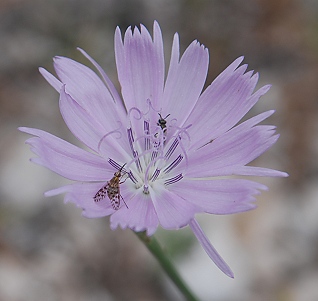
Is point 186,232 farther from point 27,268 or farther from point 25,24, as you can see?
point 25,24

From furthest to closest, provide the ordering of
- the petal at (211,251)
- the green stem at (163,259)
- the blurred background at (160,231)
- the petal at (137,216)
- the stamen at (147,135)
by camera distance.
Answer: the blurred background at (160,231), the stamen at (147,135), the green stem at (163,259), the petal at (211,251), the petal at (137,216)

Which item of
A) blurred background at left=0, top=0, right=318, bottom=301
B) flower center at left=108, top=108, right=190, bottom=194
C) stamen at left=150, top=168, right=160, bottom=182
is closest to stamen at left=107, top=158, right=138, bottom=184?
flower center at left=108, top=108, right=190, bottom=194

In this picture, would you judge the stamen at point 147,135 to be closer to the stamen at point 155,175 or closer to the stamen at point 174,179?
the stamen at point 155,175

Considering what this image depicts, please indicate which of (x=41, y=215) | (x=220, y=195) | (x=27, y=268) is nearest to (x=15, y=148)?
(x=41, y=215)

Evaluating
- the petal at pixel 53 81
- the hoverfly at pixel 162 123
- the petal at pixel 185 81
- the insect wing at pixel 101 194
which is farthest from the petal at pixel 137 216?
the petal at pixel 53 81

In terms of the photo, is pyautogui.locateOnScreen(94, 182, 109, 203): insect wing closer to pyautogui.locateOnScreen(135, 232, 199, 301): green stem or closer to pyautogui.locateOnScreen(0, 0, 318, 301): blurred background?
pyautogui.locateOnScreen(135, 232, 199, 301): green stem
